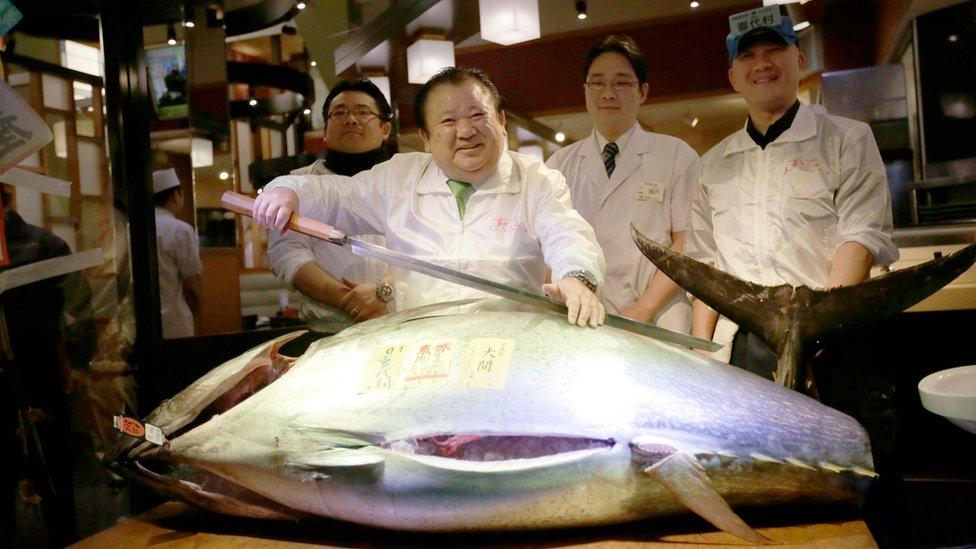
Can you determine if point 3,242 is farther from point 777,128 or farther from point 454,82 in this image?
point 777,128

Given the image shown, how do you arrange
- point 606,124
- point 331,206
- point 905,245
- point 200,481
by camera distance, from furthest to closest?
point 905,245
point 606,124
point 331,206
point 200,481

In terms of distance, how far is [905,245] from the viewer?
3102 millimetres

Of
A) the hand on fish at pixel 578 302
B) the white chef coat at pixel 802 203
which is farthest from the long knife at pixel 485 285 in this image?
the white chef coat at pixel 802 203

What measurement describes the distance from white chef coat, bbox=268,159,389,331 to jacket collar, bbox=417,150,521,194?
382 millimetres

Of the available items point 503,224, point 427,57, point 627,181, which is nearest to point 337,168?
point 427,57

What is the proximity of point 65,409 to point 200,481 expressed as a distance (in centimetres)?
105

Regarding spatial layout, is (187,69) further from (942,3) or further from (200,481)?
(942,3)

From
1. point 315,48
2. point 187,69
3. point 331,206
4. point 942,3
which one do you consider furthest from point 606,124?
point 942,3

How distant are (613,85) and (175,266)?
153 centimetres

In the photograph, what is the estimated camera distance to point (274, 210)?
5.44 feet

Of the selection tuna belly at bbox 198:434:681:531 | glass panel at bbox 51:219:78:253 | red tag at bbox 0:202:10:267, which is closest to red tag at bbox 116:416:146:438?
tuna belly at bbox 198:434:681:531

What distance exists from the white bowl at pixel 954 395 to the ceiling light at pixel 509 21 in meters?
1.64

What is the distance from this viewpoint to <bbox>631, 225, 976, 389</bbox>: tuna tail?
1417 millimetres

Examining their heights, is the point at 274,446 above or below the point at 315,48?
below
